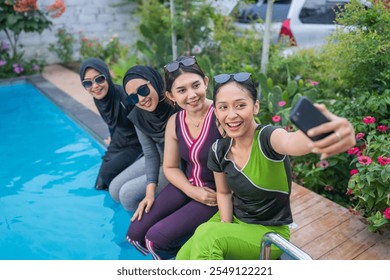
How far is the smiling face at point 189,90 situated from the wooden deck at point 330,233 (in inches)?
45.3

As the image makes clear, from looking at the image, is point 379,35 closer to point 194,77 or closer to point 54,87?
point 194,77

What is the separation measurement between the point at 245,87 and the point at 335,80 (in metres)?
2.50

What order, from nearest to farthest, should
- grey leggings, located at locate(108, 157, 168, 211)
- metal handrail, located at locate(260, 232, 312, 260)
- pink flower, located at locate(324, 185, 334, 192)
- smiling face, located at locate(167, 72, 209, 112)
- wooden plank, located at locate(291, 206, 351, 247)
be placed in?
metal handrail, located at locate(260, 232, 312, 260) → smiling face, located at locate(167, 72, 209, 112) → wooden plank, located at locate(291, 206, 351, 247) → grey leggings, located at locate(108, 157, 168, 211) → pink flower, located at locate(324, 185, 334, 192)

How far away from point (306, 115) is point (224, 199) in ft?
3.53

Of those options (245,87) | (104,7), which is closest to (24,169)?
(245,87)

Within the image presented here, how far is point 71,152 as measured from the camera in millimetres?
4945

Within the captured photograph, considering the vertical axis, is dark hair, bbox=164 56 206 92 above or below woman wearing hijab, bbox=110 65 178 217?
above

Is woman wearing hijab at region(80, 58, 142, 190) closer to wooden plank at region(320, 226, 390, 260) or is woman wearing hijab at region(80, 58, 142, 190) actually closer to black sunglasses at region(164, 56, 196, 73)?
black sunglasses at region(164, 56, 196, 73)

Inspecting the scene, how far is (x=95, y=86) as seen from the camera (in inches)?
130

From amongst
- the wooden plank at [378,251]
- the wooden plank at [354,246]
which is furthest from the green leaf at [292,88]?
the wooden plank at [378,251]

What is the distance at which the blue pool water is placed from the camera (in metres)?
3.18

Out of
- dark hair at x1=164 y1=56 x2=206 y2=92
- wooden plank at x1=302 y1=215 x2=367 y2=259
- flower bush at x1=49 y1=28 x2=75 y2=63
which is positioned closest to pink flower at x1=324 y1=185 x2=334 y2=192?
wooden plank at x1=302 y1=215 x2=367 y2=259

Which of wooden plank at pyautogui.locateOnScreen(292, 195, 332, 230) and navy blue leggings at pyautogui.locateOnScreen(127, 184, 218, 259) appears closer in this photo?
navy blue leggings at pyautogui.locateOnScreen(127, 184, 218, 259)

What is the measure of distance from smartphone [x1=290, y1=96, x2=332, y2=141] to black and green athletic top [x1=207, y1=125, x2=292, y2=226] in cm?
61
